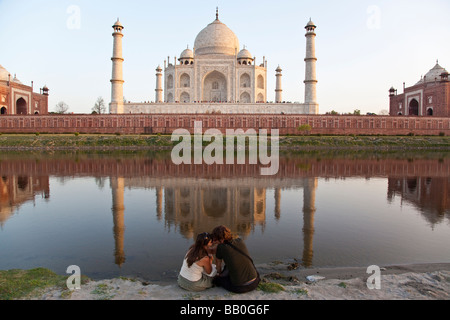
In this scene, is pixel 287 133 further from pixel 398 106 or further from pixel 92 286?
pixel 92 286

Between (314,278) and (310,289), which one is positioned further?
(314,278)

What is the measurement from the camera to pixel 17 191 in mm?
12445

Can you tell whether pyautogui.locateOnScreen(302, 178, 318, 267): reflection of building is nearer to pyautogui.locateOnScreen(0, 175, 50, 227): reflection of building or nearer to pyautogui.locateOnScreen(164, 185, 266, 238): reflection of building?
pyautogui.locateOnScreen(164, 185, 266, 238): reflection of building

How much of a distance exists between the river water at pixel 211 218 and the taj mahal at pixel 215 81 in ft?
87.7

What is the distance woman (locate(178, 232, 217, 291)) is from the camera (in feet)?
14.9

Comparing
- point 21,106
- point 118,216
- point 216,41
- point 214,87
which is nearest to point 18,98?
point 21,106

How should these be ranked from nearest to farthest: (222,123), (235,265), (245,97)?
(235,265)
(222,123)
(245,97)

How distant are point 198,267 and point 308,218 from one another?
4995 mm

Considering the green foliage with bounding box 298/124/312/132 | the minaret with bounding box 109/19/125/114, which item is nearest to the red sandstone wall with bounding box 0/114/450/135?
the green foliage with bounding box 298/124/312/132

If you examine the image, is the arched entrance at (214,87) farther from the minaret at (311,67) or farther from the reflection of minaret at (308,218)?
the reflection of minaret at (308,218)

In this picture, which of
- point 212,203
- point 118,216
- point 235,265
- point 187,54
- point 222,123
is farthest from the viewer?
point 187,54

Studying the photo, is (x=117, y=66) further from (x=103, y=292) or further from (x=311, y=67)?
(x=103, y=292)

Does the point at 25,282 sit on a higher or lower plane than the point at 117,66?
lower

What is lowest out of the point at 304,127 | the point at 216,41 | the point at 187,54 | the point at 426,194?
the point at 426,194
